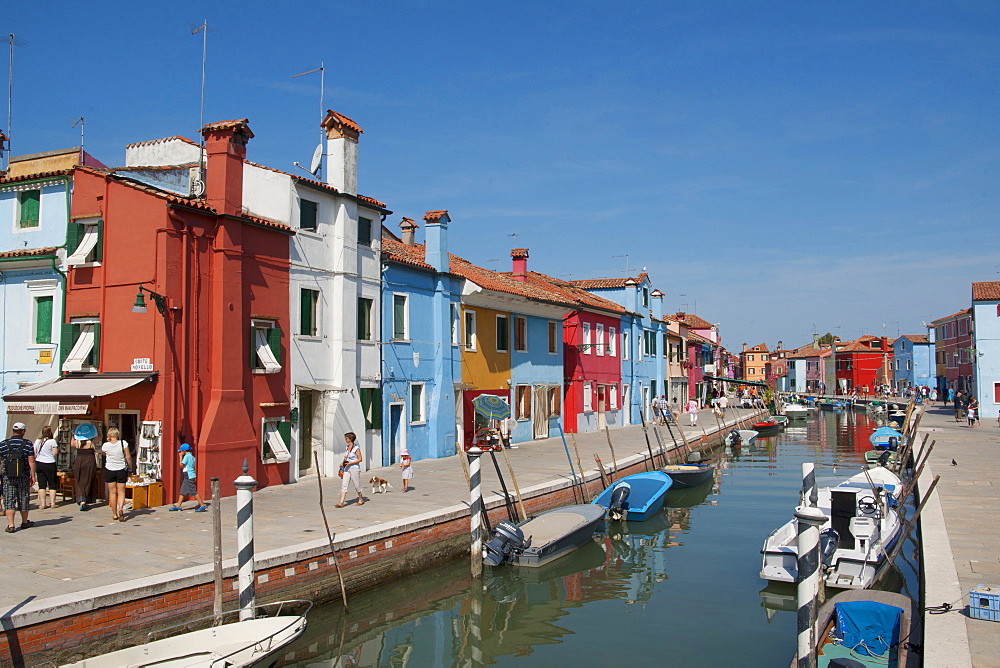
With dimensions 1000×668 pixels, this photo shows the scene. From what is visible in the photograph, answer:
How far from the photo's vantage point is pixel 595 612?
13.4 meters

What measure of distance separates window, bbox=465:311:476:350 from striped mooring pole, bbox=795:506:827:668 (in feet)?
65.4

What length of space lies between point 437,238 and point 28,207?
1185cm

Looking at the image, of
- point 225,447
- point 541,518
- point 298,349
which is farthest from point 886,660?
→ point 298,349

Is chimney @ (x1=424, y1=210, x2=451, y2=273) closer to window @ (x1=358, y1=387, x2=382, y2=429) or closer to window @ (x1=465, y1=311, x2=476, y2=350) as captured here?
window @ (x1=465, y1=311, x2=476, y2=350)

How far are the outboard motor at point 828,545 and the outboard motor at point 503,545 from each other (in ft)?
18.3

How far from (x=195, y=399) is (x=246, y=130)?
20.8 feet

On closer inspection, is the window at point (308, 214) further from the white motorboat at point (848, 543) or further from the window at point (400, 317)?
the white motorboat at point (848, 543)

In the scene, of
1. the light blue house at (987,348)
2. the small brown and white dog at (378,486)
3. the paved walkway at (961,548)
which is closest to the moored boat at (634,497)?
the small brown and white dog at (378,486)

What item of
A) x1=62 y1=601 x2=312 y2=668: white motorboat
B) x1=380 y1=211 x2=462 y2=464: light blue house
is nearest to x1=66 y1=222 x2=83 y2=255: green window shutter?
x1=380 y1=211 x2=462 y2=464: light blue house

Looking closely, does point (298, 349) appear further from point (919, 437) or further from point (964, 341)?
point (964, 341)

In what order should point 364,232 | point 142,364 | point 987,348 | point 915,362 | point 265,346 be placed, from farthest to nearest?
point 915,362, point 987,348, point 364,232, point 265,346, point 142,364

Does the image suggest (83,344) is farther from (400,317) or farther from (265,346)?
(400,317)

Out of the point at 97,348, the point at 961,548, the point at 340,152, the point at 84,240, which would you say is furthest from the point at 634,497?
the point at 84,240

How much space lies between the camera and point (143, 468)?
626 inches
